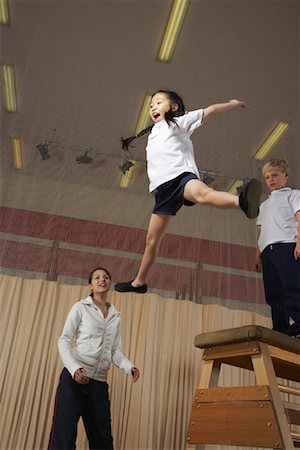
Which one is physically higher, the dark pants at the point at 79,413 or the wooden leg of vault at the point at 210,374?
the wooden leg of vault at the point at 210,374

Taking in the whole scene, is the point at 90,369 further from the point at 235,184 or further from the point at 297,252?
the point at 235,184

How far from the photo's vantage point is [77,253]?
2539 mm

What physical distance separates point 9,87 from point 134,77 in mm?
731

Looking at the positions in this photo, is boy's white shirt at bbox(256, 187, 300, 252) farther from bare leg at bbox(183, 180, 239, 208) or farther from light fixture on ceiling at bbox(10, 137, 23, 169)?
light fixture on ceiling at bbox(10, 137, 23, 169)

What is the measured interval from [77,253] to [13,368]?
77 centimetres

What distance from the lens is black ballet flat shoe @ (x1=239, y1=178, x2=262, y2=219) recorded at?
1.42 metres

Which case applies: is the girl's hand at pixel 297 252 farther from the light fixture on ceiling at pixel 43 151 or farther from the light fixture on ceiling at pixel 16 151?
the light fixture on ceiling at pixel 16 151

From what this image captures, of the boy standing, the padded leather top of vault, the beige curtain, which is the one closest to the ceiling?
the boy standing

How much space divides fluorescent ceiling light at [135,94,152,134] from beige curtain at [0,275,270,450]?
1.05 meters

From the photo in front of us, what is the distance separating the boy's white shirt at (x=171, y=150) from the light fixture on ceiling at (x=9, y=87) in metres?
1.20

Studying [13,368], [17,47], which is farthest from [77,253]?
[17,47]

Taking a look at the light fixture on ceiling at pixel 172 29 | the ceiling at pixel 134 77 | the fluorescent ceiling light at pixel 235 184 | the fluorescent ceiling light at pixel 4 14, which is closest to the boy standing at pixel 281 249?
the fluorescent ceiling light at pixel 235 184

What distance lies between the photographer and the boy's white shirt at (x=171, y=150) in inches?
65.4

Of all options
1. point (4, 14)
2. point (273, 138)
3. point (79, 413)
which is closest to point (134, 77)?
point (4, 14)
